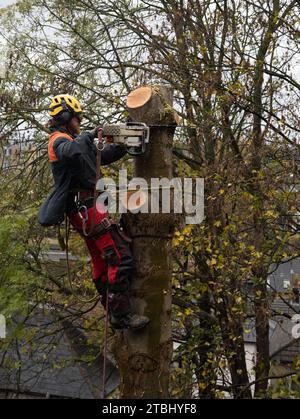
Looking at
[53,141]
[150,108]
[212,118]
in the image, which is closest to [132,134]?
[150,108]

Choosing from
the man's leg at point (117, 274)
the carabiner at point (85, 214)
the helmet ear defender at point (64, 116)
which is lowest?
the man's leg at point (117, 274)

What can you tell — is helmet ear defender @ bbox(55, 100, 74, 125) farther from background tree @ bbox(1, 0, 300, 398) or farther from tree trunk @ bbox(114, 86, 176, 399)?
background tree @ bbox(1, 0, 300, 398)

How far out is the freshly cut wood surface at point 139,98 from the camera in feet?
12.8

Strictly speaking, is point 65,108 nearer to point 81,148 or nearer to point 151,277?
point 81,148

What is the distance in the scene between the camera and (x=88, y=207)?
402 centimetres

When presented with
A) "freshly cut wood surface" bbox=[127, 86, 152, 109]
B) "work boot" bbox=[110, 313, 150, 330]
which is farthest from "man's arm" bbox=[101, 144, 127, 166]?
"work boot" bbox=[110, 313, 150, 330]

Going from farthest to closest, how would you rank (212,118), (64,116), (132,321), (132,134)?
(212,118)
(64,116)
(132,134)
(132,321)

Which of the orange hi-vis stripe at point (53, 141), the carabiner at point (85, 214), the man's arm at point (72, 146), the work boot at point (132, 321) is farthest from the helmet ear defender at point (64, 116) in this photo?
the work boot at point (132, 321)

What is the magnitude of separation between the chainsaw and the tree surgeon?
90 mm

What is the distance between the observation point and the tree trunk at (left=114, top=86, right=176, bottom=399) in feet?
12.1

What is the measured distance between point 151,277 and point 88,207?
662 mm

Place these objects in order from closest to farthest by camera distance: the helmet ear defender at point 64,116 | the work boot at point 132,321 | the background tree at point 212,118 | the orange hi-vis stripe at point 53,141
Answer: the work boot at point 132,321 → the orange hi-vis stripe at point 53,141 → the helmet ear defender at point 64,116 → the background tree at point 212,118

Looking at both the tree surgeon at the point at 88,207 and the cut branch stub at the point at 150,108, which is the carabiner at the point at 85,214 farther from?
the cut branch stub at the point at 150,108
